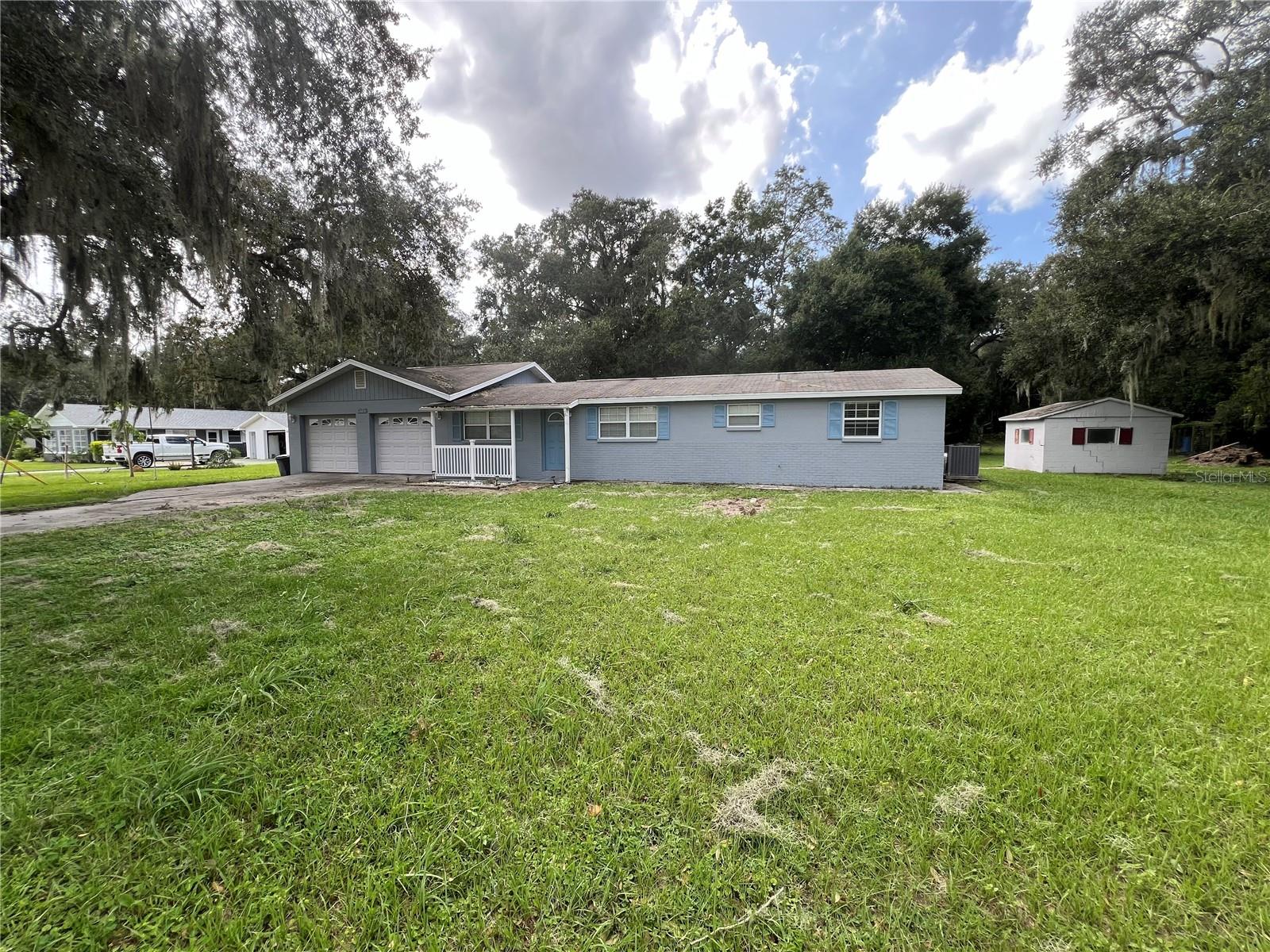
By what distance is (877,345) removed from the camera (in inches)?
989

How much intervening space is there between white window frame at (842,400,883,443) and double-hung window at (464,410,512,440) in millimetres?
8864

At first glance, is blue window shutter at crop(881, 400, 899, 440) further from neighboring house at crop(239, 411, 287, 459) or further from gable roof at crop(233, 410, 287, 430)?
gable roof at crop(233, 410, 287, 430)

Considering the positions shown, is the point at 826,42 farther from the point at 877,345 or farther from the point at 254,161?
the point at 877,345

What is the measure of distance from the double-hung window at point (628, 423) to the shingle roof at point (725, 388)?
46cm

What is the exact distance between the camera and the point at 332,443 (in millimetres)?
16594

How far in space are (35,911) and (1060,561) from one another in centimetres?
767

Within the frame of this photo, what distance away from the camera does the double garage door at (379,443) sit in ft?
51.1

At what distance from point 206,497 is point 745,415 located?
41.8 feet

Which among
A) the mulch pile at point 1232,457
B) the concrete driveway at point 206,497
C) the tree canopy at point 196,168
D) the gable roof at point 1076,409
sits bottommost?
the concrete driveway at point 206,497

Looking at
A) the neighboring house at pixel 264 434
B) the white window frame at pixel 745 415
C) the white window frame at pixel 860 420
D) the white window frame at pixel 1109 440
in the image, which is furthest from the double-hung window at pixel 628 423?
the neighboring house at pixel 264 434

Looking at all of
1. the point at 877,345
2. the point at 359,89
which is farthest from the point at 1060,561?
the point at 877,345

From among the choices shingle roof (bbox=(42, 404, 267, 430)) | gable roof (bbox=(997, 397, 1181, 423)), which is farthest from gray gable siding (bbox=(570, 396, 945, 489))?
shingle roof (bbox=(42, 404, 267, 430))

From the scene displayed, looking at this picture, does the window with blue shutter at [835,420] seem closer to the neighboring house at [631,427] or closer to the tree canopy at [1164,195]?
the neighboring house at [631,427]

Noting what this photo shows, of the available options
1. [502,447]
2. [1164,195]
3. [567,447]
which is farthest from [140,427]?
[1164,195]
